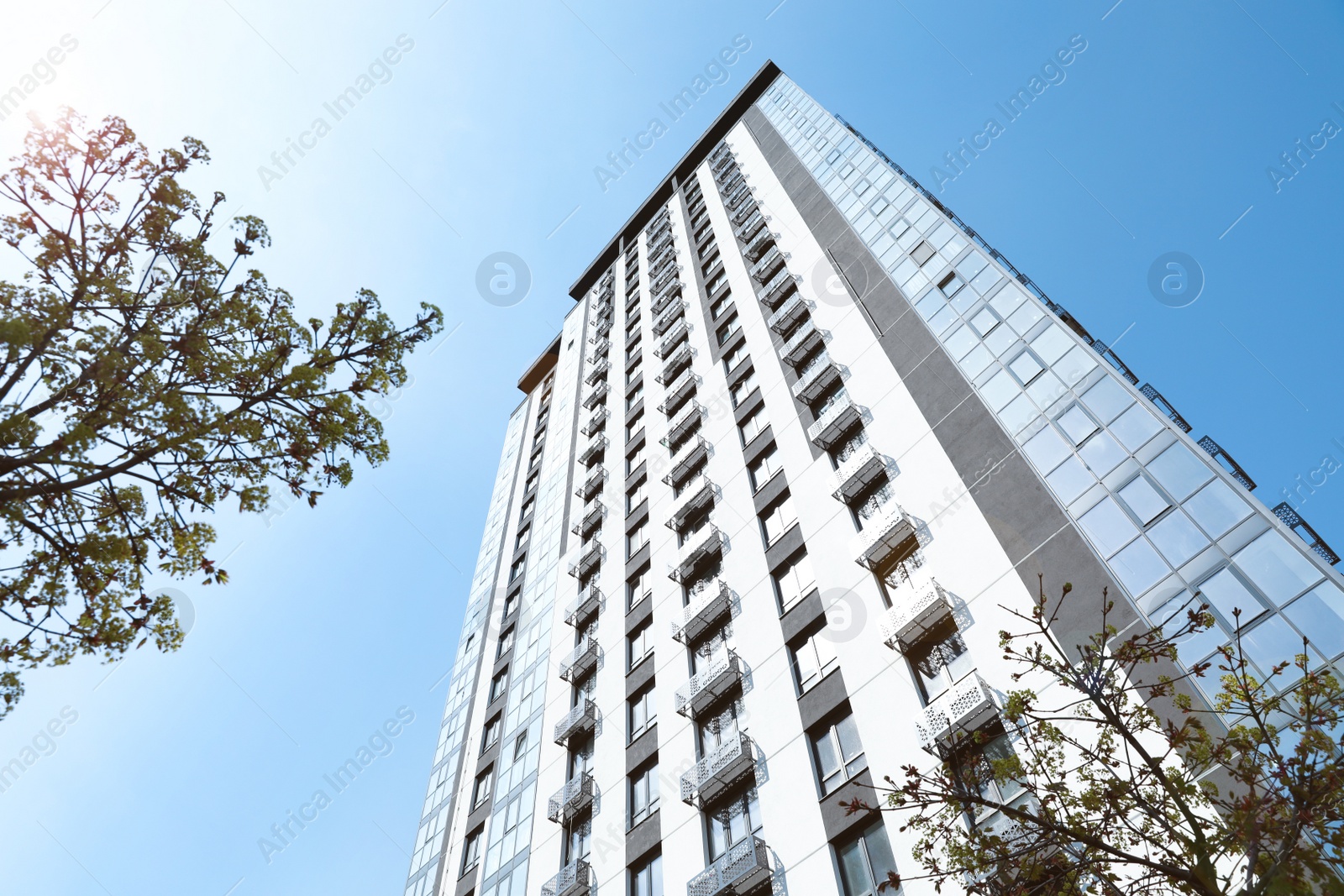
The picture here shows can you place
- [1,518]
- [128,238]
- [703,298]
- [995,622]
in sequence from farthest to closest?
[703,298] < [995,622] < [128,238] < [1,518]

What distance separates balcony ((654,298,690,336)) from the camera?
145 ft

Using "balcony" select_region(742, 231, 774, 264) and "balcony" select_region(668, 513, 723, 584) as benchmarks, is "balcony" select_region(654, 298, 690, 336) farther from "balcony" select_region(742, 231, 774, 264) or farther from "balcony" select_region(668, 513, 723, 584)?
"balcony" select_region(668, 513, 723, 584)

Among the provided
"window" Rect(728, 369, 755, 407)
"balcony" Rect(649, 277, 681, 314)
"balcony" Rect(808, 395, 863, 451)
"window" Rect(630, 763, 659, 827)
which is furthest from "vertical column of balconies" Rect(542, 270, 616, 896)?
"balcony" Rect(808, 395, 863, 451)

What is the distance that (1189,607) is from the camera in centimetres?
1544

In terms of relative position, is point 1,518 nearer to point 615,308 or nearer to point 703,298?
point 703,298

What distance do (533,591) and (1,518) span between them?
1233 inches

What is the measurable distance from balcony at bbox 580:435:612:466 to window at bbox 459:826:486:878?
1810 centimetres

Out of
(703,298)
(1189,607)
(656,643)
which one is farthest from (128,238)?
(703,298)

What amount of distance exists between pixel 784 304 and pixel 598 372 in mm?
16832

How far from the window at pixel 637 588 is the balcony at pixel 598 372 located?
776 inches

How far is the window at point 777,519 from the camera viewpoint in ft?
86.2

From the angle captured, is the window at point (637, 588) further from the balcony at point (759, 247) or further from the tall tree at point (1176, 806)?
the tall tree at point (1176, 806)

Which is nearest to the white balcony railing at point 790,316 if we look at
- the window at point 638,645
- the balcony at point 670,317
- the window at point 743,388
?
the window at point 743,388

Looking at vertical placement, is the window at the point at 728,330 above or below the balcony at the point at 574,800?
above
